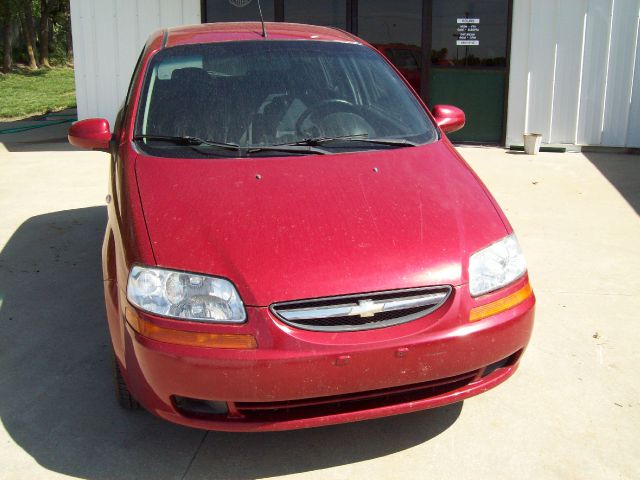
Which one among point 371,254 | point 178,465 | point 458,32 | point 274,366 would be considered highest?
point 458,32

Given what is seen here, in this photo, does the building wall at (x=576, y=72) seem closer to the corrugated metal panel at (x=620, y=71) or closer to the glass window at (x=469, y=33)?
the corrugated metal panel at (x=620, y=71)

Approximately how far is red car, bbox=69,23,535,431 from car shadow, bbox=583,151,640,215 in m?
4.34

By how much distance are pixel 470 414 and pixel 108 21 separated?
30.9 ft

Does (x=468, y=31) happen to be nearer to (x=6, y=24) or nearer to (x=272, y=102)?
(x=272, y=102)

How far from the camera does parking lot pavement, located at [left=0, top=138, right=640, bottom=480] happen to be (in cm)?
299

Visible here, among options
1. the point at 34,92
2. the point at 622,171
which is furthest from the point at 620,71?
the point at 34,92

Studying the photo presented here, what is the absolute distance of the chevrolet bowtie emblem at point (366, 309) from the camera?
8.87ft

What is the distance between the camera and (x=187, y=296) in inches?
107

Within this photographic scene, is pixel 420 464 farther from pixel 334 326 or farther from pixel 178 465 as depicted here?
pixel 178 465

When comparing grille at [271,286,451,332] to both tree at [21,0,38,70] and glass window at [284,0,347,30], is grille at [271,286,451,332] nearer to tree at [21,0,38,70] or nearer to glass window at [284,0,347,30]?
glass window at [284,0,347,30]

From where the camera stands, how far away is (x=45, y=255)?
5617mm

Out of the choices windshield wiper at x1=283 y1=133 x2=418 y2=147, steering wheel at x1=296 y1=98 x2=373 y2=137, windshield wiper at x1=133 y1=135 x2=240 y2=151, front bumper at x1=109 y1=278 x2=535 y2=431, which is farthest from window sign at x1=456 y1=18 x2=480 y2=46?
front bumper at x1=109 y1=278 x2=535 y2=431

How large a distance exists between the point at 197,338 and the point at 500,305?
120cm

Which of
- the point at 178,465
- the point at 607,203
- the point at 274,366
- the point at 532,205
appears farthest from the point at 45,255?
the point at 607,203
